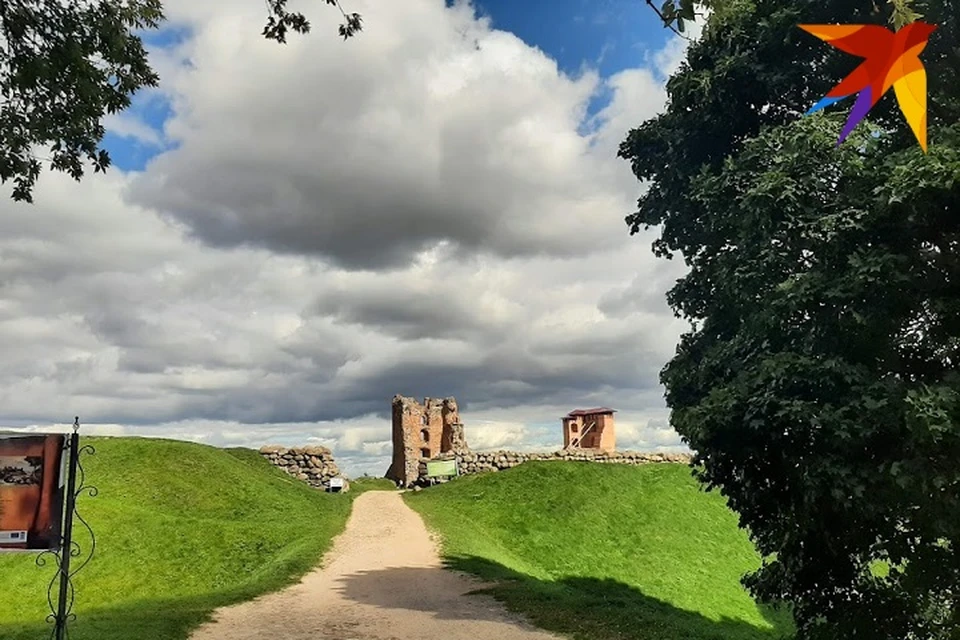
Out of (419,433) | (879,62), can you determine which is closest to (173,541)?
(879,62)

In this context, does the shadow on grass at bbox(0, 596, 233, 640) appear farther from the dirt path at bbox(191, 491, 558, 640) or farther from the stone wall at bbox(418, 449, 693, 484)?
the stone wall at bbox(418, 449, 693, 484)

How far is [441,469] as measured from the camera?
38.4m

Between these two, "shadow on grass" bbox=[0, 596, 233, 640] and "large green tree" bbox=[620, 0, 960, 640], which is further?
"shadow on grass" bbox=[0, 596, 233, 640]

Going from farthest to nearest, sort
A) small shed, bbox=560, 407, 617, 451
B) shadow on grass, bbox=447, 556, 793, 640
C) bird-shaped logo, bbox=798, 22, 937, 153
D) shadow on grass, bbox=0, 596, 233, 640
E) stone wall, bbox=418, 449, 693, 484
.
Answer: small shed, bbox=560, 407, 617, 451, stone wall, bbox=418, 449, 693, 484, shadow on grass, bbox=447, 556, 793, 640, shadow on grass, bbox=0, 596, 233, 640, bird-shaped logo, bbox=798, 22, 937, 153

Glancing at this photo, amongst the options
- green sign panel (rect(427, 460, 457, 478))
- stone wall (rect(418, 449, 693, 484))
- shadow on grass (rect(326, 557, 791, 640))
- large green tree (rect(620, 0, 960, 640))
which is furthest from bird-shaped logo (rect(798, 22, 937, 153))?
green sign panel (rect(427, 460, 457, 478))

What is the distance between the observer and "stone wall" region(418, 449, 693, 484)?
3699 cm

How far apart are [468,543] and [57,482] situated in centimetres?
1549

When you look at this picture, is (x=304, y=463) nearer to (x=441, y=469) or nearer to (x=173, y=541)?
(x=441, y=469)

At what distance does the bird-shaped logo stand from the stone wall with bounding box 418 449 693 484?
108 ft

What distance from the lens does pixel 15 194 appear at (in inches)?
439

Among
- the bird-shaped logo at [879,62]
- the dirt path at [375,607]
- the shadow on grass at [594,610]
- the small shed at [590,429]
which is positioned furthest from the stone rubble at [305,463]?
the bird-shaped logo at [879,62]

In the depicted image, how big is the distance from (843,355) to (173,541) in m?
20.5

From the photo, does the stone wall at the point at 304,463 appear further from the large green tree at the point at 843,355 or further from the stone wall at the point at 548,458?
the large green tree at the point at 843,355

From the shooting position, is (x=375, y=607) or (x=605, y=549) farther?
(x=605, y=549)
